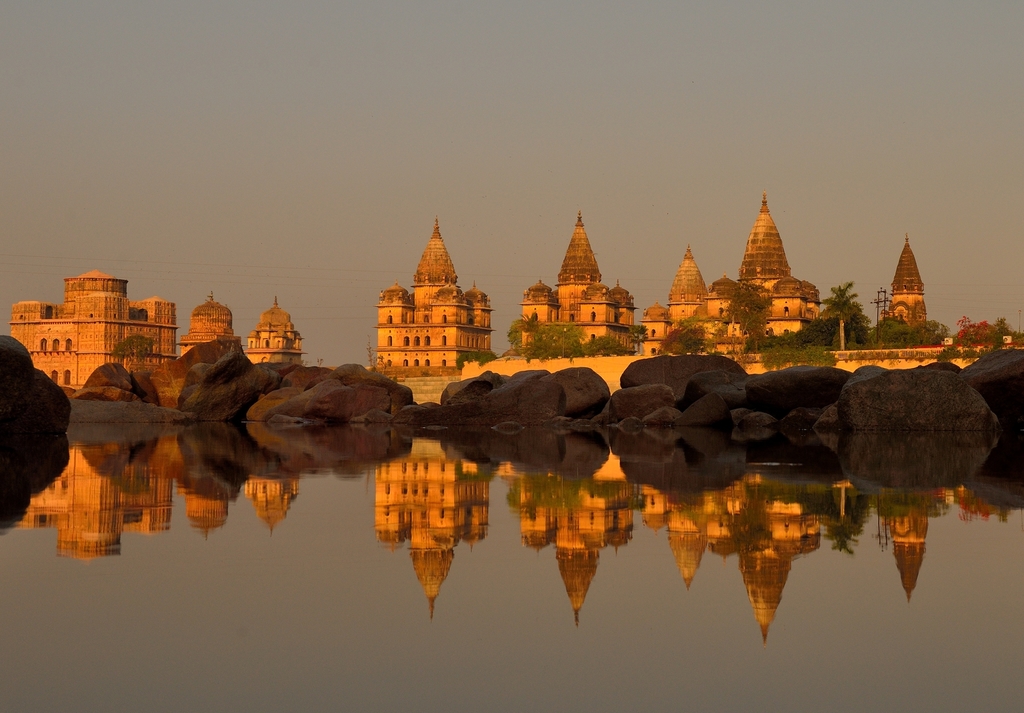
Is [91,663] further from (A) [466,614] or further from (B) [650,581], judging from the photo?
(B) [650,581]

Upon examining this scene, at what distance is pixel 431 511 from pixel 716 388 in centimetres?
1803

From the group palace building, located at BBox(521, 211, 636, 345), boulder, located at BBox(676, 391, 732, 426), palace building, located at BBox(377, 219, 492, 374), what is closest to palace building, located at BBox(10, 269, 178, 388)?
palace building, located at BBox(377, 219, 492, 374)

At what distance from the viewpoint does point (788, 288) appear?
346 ft

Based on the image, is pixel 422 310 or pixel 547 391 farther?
pixel 422 310

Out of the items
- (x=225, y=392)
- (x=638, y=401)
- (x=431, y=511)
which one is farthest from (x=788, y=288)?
(x=431, y=511)

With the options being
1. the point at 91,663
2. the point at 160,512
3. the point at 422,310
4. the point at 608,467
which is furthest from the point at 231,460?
the point at 422,310

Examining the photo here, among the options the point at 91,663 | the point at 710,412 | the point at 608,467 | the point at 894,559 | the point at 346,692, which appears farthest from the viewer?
the point at 710,412

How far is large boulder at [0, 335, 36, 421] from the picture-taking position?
16859 mm

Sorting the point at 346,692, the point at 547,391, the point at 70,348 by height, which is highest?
the point at 70,348

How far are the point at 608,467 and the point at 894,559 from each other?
615 cm

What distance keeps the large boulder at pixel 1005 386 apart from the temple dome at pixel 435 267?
11434 centimetres

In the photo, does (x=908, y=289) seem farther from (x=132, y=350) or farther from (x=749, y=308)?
(x=132, y=350)

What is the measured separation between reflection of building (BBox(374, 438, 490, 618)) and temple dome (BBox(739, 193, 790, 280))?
97.8 m

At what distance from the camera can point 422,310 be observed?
439ft
